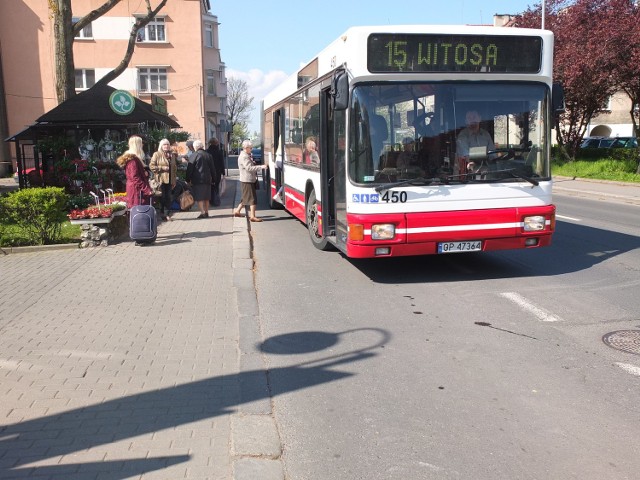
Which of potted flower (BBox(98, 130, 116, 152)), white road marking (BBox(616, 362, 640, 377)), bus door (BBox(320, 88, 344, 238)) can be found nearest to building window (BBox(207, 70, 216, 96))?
potted flower (BBox(98, 130, 116, 152))

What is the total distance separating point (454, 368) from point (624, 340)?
1.81 m

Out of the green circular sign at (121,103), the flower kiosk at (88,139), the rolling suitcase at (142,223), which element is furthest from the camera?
the flower kiosk at (88,139)

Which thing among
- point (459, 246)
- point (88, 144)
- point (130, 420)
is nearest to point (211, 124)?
point (88, 144)

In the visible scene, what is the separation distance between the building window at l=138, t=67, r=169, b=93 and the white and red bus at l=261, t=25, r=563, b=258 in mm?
35340

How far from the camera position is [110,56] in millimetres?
40250

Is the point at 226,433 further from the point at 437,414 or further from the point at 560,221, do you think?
the point at 560,221

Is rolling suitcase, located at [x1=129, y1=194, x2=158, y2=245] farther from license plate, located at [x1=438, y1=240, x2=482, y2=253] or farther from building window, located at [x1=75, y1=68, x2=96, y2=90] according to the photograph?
building window, located at [x1=75, y1=68, x2=96, y2=90]

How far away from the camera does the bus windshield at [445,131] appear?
307 inches

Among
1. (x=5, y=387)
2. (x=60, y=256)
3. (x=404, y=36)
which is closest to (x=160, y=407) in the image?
(x=5, y=387)

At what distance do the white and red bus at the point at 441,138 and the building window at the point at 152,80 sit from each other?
35340 mm

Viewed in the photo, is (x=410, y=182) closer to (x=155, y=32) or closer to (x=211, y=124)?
(x=155, y=32)

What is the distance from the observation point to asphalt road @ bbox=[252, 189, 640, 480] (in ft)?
12.6

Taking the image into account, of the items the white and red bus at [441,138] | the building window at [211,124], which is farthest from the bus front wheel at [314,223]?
the building window at [211,124]

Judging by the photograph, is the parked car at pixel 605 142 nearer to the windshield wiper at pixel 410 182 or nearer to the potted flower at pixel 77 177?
the potted flower at pixel 77 177
